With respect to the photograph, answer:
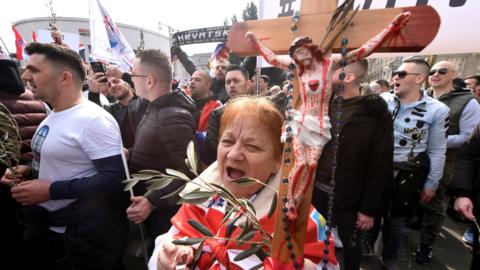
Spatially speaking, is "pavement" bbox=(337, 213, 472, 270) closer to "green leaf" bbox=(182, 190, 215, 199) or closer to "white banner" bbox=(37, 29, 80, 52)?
"green leaf" bbox=(182, 190, 215, 199)

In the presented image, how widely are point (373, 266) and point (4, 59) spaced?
4497mm

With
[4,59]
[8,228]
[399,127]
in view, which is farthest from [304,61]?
[8,228]

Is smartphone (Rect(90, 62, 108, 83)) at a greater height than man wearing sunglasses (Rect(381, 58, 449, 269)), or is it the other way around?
smartphone (Rect(90, 62, 108, 83))

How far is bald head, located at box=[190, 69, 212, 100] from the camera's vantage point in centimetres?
379

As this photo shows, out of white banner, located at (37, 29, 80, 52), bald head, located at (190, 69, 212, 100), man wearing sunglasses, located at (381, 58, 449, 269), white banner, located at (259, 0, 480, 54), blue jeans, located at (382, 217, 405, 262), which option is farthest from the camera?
white banner, located at (37, 29, 80, 52)

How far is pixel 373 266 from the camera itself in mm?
3055

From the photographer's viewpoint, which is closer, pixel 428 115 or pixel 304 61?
pixel 304 61

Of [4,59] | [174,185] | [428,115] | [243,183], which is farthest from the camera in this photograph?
[428,115]

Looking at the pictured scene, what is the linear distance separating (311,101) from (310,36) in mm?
226

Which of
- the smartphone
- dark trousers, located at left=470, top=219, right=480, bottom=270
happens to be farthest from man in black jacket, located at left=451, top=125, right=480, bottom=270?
the smartphone

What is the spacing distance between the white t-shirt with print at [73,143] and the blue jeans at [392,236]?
2.82 m

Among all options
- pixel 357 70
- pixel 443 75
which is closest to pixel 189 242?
pixel 357 70

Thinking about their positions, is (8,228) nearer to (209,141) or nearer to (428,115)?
(209,141)

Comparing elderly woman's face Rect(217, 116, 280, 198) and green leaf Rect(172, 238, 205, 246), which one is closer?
green leaf Rect(172, 238, 205, 246)
